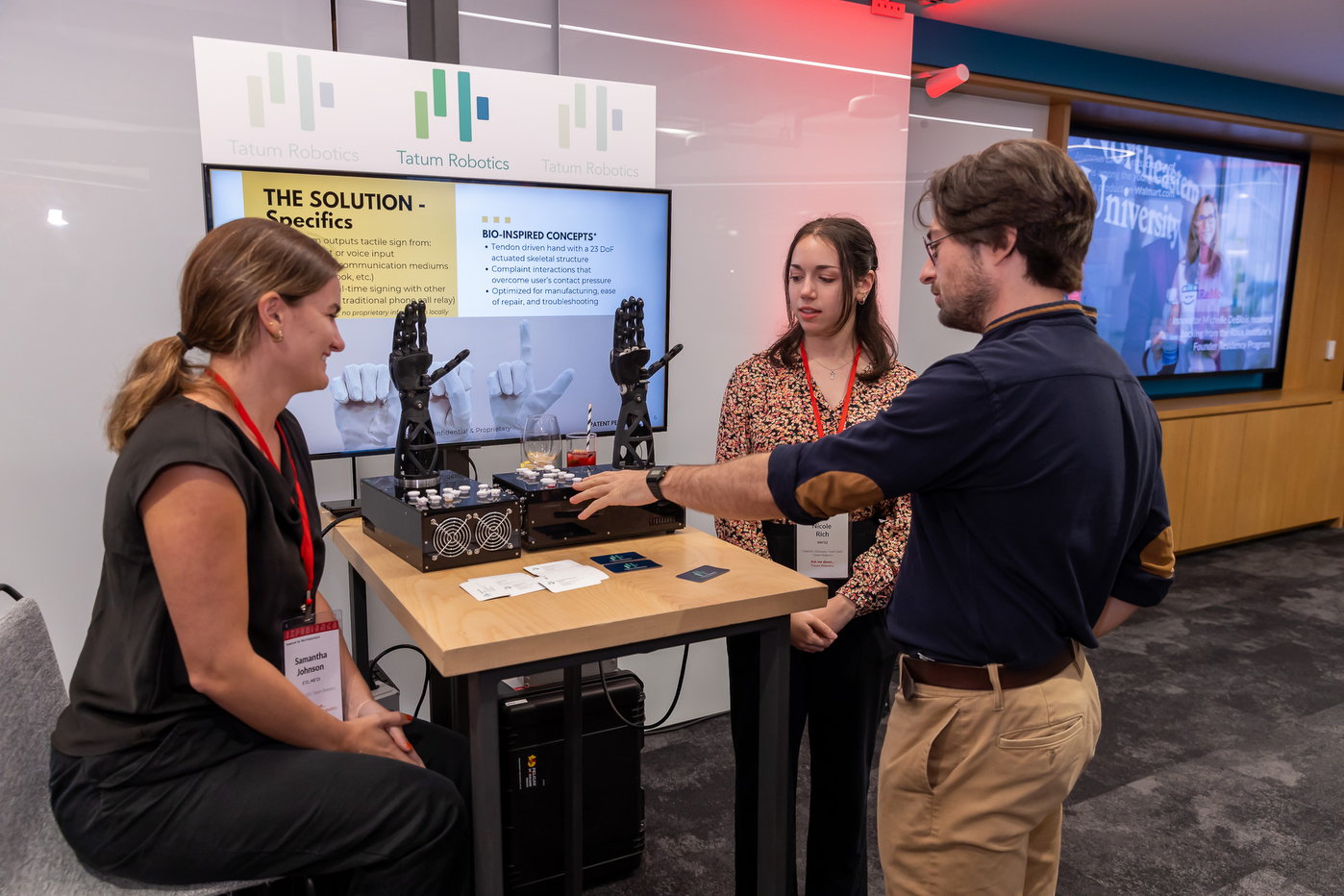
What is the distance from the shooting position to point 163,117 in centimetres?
222

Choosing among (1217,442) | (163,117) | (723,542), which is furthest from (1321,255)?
(163,117)

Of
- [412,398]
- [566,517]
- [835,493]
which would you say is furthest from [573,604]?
[412,398]

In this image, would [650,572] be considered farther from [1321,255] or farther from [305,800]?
[1321,255]

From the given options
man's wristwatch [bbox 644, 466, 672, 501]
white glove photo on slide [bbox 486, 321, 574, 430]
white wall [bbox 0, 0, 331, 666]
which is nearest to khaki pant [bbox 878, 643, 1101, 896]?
man's wristwatch [bbox 644, 466, 672, 501]

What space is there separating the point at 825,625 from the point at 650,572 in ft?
1.27

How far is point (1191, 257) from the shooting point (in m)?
5.31

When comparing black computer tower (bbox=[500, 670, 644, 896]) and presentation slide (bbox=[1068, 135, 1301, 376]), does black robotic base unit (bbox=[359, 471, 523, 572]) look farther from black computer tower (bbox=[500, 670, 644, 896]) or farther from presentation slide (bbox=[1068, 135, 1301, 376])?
presentation slide (bbox=[1068, 135, 1301, 376])

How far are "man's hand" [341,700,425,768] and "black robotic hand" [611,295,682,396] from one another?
86 centimetres

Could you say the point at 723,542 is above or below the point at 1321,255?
below

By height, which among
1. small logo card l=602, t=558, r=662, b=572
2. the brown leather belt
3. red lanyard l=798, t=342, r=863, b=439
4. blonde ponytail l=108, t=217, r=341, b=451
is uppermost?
blonde ponytail l=108, t=217, r=341, b=451

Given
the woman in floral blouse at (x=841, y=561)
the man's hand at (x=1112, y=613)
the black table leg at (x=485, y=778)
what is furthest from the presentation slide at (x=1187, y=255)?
the black table leg at (x=485, y=778)

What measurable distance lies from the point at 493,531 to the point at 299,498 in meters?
0.37

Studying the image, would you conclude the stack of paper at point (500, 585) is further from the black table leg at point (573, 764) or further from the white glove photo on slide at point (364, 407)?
the white glove photo on slide at point (364, 407)

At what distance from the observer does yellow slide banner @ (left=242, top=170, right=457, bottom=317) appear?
211cm
